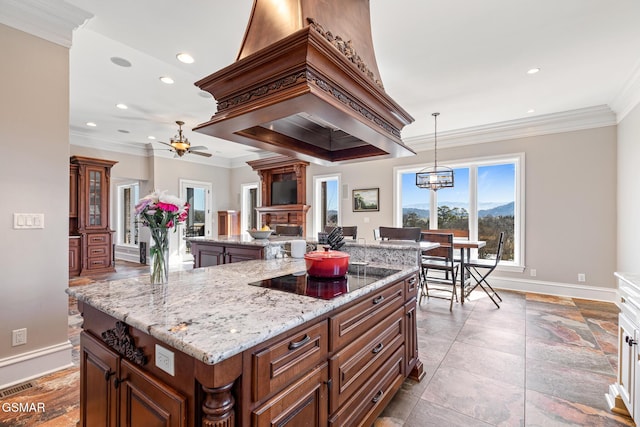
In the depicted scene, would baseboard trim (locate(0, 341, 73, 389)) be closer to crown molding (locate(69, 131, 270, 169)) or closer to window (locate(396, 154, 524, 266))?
crown molding (locate(69, 131, 270, 169))

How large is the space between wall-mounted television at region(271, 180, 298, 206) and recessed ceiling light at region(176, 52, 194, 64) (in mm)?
3909

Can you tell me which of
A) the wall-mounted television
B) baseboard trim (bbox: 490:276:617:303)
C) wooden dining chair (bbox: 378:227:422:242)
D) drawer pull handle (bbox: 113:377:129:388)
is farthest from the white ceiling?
the wall-mounted television

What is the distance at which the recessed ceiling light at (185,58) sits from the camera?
291 centimetres

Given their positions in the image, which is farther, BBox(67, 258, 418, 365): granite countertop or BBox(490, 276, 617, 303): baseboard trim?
BBox(490, 276, 617, 303): baseboard trim

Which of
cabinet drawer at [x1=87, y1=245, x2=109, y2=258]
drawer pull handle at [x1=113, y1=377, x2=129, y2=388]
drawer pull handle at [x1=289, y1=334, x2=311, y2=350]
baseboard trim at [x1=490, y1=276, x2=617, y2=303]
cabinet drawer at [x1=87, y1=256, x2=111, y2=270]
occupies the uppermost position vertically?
drawer pull handle at [x1=289, y1=334, x2=311, y2=350]

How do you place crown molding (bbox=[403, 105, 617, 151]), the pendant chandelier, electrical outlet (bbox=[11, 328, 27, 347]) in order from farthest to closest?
1. the pendant chandelier
2. crown molding (bbox=[403, 105, 617, 151])
3. electrical outlet (bbox=[11, 328, 27, 347])

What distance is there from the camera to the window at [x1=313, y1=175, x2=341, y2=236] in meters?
6.68

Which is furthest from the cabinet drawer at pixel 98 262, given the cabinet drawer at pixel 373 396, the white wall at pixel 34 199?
the cabinet drawer at pixel 373 396

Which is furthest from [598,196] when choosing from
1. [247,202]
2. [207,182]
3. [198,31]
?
[207,182]

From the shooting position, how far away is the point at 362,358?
149 centimetres

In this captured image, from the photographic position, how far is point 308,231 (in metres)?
6.84

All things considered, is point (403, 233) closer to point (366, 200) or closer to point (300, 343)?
point (300, 343)

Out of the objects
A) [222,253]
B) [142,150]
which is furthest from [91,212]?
[222,253]

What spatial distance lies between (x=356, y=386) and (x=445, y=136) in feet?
16.3
